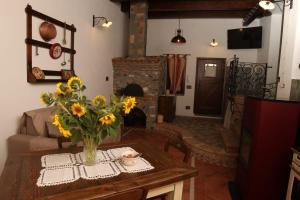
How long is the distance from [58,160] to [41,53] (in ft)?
7.10

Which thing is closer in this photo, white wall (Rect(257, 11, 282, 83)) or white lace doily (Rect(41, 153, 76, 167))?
white lace doily (Rect(41, 153, 76, 167))

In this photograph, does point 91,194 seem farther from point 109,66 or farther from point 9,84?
point 109,66

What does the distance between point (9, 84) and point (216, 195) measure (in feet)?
9.53

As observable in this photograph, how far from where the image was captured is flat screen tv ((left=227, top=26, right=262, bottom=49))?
6.24m

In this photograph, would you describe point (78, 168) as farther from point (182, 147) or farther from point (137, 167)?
point (182, 147)

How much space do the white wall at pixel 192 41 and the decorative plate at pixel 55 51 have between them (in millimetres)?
4063

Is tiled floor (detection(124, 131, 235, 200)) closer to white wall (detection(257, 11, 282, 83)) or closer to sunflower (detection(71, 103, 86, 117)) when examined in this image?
sunflower (detection(71, 103, 86, 117))

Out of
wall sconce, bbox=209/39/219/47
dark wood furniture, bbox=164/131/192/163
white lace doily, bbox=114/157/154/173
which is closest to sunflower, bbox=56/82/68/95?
white lace doily, bbox=114/157/154/173

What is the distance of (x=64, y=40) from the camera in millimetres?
3664

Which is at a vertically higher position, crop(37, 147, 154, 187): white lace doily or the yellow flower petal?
the yellow flower petal

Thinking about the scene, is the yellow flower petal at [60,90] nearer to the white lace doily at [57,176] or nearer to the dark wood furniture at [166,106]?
the white lace doily at [57,176]

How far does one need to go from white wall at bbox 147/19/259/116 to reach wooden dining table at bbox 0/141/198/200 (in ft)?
18.4

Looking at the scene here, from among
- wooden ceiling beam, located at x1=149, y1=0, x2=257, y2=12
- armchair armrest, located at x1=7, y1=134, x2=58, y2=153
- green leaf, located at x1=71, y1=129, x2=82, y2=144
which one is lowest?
armchair armrest, located at x1=7, y1=134, x2=58, y2=153

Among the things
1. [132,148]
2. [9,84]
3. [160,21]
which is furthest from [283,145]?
[160,21]
